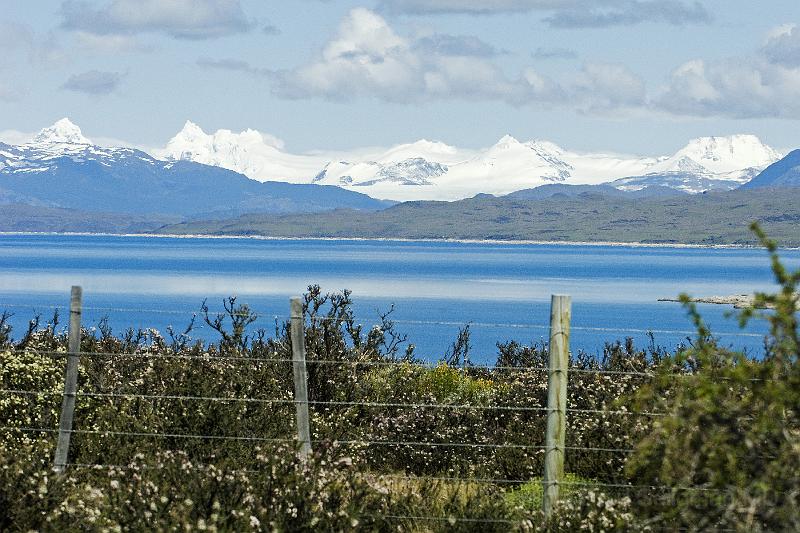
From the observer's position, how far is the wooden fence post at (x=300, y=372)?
368 inches

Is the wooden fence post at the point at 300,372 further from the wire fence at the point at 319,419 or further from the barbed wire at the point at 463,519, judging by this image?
the barbed wire at the point at 463,519

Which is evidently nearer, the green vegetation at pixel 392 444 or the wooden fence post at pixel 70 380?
the green vegetation at pixel 392 444

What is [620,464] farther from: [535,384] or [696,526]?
[696,526]

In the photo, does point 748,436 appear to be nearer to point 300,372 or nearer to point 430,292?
point 300,372

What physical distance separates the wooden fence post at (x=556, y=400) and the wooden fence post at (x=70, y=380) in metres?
3.71

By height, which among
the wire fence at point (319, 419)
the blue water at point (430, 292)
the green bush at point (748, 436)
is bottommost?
the blue water at point (430, 292)

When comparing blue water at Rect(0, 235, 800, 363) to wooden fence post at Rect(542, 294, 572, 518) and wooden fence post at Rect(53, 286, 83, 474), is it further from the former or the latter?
wooden fence post at Rect(542, 294, 572, 518)

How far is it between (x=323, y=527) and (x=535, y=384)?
669cm

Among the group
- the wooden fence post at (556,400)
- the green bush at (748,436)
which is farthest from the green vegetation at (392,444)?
the wooden fence post at (556,400)

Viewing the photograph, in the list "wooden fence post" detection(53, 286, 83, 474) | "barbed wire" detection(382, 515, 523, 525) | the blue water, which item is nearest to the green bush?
"barbed wire" detection(382, 515, 523, 525)

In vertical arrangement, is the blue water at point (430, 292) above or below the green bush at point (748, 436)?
below

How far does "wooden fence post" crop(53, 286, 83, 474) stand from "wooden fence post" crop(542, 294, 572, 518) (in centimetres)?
371

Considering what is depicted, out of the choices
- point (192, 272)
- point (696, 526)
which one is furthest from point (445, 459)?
point (192, 272)

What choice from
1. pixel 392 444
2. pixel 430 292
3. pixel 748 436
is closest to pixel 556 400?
pixel 392 444
